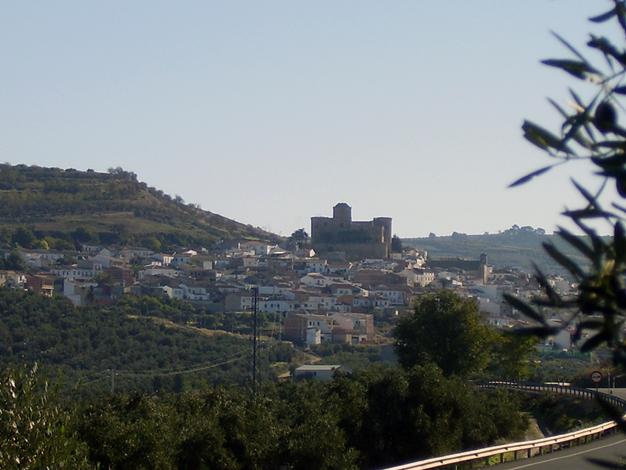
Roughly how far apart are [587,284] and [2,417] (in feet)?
37.4

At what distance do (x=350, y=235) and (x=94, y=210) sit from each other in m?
32.6

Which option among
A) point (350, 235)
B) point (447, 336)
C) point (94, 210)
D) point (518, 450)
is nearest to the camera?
point (518, 450)

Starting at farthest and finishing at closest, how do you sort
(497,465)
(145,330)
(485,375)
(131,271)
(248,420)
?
(131,271) < (145,330) < (485,375) < (497,465) < (248,420)

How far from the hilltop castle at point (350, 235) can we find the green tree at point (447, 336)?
107m

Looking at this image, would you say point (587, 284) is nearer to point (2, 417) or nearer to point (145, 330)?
point (2, 417)

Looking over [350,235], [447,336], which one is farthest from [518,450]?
[350,235]

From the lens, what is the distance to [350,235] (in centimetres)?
15088

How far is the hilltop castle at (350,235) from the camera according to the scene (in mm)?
149625

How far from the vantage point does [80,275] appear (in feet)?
371

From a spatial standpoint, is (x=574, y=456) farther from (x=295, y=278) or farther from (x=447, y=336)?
(x=295, y=278)

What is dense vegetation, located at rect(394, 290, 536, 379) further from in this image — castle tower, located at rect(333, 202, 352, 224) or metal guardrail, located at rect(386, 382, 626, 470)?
castle tower, located at rect(333, 202, 352, 224)

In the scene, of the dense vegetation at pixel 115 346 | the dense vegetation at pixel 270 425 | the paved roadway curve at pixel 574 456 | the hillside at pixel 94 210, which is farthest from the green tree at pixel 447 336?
the hillside at pixel 94 210

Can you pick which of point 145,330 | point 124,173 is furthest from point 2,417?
point 124,173

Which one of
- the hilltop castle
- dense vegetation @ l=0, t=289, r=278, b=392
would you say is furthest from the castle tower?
dense vegetation @ l=0, t=289, r=278, b=392
